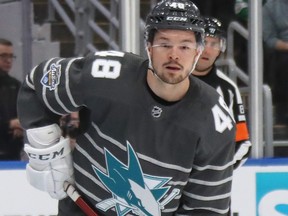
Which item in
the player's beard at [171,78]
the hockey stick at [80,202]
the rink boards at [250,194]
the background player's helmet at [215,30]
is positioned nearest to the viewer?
the player's beard at [171,78]

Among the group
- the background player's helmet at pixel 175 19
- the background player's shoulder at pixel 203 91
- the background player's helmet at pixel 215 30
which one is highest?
the background player's helmet at pixel 175 19

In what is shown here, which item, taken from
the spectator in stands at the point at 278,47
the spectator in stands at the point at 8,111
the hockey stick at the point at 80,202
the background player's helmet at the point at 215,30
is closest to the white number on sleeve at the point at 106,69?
the hockey stick at the point at 80,202

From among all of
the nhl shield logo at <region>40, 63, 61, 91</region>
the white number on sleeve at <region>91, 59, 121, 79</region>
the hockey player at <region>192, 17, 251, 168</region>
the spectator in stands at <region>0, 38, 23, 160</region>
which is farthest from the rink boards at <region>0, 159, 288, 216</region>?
the white number on sleeve at <region>91, 59, 121, 79</region>

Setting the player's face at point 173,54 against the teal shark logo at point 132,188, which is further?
the teal shark logo at point 132,188

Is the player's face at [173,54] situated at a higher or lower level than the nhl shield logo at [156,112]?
higher

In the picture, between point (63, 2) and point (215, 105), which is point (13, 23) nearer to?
point (63, 2)

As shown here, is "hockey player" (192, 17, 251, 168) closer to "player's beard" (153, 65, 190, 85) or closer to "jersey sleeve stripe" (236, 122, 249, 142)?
"jersey sleeve stripe" (236, 122, 249, 142)

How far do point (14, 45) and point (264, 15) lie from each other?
1.26m

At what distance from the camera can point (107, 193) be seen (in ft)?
9.76

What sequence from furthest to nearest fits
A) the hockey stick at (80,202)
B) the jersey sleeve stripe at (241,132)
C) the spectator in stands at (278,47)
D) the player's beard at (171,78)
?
the spectator in stands at (278,47), the jersey sleeve stripe at (241,132), the hockey stick at (80,202), the player's beard at (171,78)

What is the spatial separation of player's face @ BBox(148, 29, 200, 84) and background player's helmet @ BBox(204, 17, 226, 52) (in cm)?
138

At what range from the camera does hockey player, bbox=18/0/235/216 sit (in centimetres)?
281

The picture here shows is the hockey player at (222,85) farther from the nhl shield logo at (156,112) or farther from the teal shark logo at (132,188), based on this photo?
the nhl shield logo at (156,112)

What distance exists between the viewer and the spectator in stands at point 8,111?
4648 millimetres
